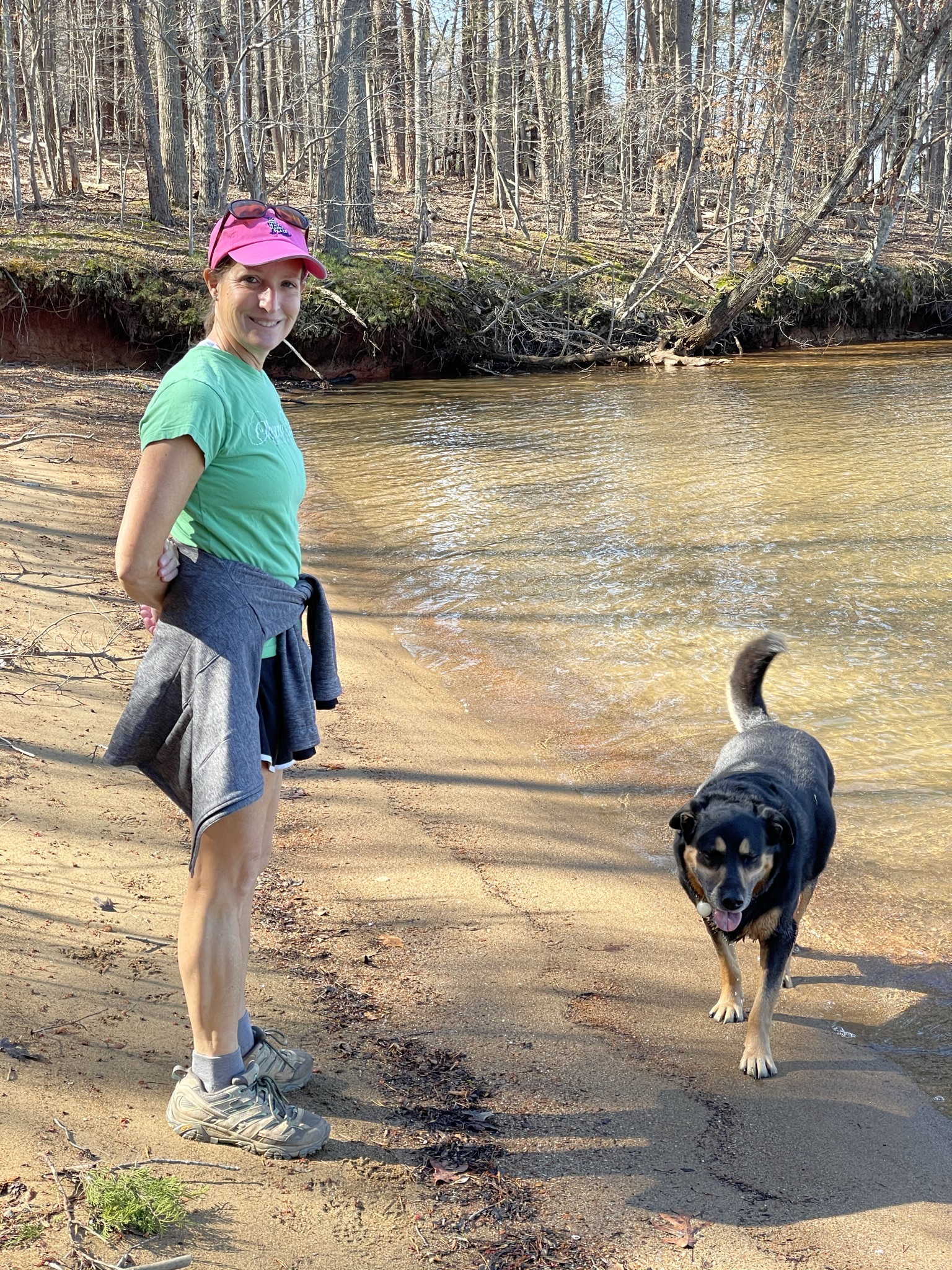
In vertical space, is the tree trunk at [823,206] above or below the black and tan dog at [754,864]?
above

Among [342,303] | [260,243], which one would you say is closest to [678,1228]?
[260,243]

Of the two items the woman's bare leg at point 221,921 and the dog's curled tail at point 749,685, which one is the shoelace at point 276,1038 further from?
the dog's curled tail at point 749,685

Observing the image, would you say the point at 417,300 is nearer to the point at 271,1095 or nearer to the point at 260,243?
the point at 260,243

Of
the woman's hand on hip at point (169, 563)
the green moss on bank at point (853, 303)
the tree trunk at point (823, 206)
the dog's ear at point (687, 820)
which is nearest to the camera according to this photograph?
the woman's hand on hip at point (169, 563)

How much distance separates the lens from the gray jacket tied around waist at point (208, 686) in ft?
8.65

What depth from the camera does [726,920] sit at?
381 cm

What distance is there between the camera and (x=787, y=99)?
72.1 ft

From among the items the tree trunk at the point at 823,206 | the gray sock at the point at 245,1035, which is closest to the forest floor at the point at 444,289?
the tree trunk at the point at 823,206

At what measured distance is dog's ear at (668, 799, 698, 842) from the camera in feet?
12.8

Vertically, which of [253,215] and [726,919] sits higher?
[253,215]

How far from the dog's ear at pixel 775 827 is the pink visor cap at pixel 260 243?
7.71ft

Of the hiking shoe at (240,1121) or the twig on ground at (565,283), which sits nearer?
the hiking shoe at (240,1121)

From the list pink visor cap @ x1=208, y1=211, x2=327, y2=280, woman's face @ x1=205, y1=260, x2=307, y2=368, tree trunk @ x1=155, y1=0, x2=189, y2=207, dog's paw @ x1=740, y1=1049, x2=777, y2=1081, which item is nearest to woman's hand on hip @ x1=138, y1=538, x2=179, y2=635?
woman's face @ x1=205, y1=260, x2=307, y2=368

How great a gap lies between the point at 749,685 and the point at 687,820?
1.25 m
